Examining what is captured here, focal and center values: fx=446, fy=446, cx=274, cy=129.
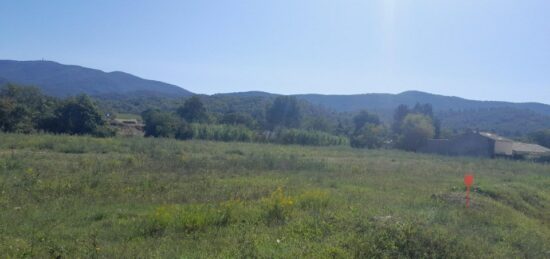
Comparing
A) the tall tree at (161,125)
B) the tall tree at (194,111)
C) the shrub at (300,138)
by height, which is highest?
the tall tree at (194,111)

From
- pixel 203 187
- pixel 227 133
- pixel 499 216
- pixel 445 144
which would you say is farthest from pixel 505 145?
pixel 203 187

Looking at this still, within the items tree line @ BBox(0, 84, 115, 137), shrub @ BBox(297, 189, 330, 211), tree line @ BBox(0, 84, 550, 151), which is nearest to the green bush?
tree line @ BBox(0, 84, 550, 151)

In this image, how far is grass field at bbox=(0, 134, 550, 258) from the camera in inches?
273

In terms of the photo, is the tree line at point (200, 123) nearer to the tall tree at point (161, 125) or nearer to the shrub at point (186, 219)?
the tall tree at point (161, 125)

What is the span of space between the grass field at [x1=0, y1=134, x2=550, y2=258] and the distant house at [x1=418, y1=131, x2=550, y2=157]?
34.7m

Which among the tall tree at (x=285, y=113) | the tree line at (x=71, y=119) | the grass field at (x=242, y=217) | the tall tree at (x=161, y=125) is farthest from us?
the tall tree at (x=285, y=113)

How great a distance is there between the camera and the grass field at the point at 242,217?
273 inches

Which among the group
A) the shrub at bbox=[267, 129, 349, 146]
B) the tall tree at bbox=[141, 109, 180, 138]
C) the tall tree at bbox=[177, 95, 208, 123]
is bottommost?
the shrub at bbox=[267, 129, 349, 146]

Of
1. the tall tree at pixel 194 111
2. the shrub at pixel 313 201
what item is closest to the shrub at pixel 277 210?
the shrub at pixel 313 201

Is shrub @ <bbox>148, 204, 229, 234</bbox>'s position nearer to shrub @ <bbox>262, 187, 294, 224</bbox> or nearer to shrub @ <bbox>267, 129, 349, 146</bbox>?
shrub @ <bbox>262, 187, 294, 224</bbox>

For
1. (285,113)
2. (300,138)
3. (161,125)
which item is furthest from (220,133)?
(285,113)

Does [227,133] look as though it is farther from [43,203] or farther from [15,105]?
[43,203]

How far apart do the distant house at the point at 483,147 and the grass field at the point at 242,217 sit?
34.7m

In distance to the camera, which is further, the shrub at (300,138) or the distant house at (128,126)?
the shrub at (300,138)
